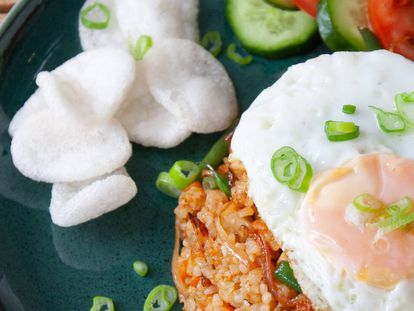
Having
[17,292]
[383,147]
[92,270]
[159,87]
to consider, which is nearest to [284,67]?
[159,87]

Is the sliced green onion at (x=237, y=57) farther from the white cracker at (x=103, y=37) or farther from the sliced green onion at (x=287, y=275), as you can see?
the sliced green onion at (x=287, y=275)

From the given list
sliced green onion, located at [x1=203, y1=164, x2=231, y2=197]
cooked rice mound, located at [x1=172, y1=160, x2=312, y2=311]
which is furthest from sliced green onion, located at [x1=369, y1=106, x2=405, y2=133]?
sliced green onion, located at [x1=203, y1=164, x2=231, y2=197]

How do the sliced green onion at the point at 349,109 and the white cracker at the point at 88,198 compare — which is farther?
the white cracker at the point at 88,198

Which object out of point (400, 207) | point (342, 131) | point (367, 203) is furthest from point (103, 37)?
point (400, 207)

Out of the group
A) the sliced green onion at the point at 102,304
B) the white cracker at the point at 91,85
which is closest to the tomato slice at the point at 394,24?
the white cracker at the point at 91,85

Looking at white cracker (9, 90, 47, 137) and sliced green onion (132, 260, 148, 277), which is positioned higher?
white cracker (9, 90, 47, 137)

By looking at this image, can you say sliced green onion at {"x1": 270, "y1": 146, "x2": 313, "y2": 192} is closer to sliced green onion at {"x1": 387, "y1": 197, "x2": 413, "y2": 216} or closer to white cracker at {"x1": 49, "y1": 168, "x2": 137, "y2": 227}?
sliced green onion at {"x1": 387, "y1": 197, "x2": 413, "y2": 216}

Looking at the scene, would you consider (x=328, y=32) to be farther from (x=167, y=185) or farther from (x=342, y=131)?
(x=167, y=185)
